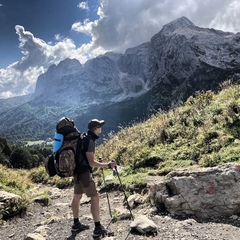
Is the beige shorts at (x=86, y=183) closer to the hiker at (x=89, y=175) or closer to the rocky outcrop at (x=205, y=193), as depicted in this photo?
the hiker at (x=89, y=175)

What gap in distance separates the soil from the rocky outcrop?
0.72 ft

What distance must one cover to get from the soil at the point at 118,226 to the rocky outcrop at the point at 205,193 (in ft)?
0.72

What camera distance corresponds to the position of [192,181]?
276 inches

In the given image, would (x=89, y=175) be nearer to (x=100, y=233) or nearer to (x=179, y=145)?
(x=100, y=233)

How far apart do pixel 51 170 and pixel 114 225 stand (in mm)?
2114

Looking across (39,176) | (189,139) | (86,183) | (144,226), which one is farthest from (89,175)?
(39,176)

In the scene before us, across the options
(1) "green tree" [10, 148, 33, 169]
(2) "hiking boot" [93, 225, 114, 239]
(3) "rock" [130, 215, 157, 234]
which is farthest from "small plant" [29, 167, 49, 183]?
(1) "green tree" [10, 148, 33, 169]

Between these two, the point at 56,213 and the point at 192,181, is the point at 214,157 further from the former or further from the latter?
the point at 56,213

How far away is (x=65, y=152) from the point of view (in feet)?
19.9

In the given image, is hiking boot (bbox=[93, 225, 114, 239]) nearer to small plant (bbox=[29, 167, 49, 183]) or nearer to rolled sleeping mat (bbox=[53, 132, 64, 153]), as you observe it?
rolled sleeping mat (bbox=[53, 132, 64, 153])

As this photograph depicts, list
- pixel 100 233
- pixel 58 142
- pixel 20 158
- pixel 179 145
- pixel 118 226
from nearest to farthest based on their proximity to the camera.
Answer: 1. pixel 100 233
2. pixel 58 142
3. pixel 118 226
4. pixel 179 145
5. pixel 20 158

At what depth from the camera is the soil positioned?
5.75 m

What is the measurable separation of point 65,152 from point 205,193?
137 inches

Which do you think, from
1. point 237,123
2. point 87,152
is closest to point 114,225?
point 87,152
